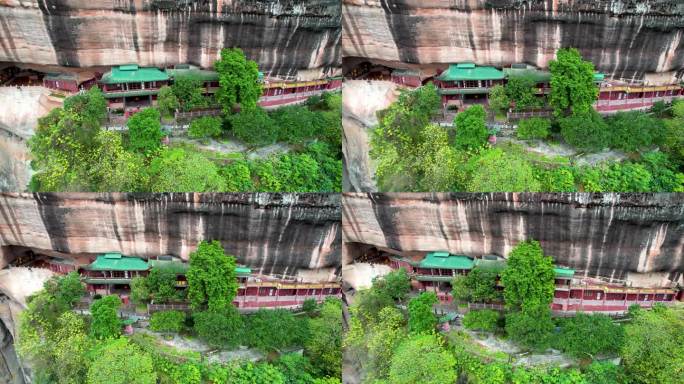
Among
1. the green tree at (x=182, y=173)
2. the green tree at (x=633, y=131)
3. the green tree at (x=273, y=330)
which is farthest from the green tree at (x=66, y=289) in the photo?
the green tree at (x=633, y=131)

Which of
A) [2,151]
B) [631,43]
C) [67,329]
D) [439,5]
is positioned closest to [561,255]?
[631,43]

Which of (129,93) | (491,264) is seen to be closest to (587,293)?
(491,264)

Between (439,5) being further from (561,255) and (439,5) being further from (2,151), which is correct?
(2,151)

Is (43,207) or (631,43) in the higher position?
(631,43)

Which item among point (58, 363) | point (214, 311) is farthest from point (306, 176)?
point (58, 363)

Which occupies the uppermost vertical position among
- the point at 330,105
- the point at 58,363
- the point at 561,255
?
the point at 330,105

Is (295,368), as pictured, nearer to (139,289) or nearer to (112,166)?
(139,289)

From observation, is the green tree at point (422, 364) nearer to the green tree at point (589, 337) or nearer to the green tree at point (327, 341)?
the green tree at point (327, 341)

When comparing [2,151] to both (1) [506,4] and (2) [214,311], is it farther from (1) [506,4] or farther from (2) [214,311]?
Result: (1) [506,4]
